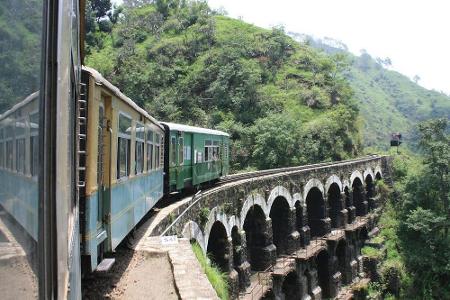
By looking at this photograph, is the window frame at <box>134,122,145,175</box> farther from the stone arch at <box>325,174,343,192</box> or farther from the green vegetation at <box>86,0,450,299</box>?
the stone arch at <box>325,174,343,192</box>

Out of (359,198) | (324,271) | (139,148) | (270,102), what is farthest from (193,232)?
(270,102)

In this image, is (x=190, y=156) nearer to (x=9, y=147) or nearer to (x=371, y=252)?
(x=9, y=147)

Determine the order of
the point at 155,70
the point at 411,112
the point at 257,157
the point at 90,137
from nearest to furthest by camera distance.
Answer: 1. the point at 90,137
2. the point at 257,157
3. the point at 155,70
4. the point at 411,112

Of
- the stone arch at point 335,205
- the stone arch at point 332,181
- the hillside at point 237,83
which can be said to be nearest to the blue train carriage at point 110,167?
the stone arch at point 332,181

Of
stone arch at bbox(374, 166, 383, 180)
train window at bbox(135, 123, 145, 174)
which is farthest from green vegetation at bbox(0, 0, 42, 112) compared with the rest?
stone arch at bbox(374, 166, 383, 180)

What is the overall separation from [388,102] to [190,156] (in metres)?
95.9

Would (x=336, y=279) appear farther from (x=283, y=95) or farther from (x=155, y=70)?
(x=155, y=70)

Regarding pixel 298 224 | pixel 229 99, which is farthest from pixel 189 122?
pixel 298 224

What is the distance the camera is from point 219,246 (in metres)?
12.9

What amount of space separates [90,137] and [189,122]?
105ft

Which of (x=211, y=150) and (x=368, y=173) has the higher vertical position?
(x=211, y=150)

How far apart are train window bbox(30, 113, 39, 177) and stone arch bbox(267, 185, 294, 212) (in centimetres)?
1510

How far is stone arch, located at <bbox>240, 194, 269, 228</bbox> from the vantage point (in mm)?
13986

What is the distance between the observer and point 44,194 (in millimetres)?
1280
